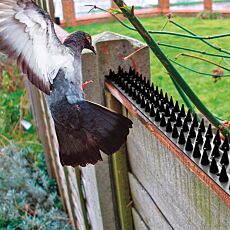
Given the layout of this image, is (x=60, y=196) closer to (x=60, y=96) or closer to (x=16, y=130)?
(x=16, y=130)

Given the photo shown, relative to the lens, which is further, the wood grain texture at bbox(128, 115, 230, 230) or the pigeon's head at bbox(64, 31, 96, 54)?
the pigeon's head at bbox(64, 31, 96, 54)

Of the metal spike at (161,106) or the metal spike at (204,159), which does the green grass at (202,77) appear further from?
the metal spike at (204,159)

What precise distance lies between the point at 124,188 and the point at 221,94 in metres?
0.50

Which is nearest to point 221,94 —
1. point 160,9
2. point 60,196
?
point 160,9

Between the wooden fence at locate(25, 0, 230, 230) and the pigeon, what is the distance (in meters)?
0.11

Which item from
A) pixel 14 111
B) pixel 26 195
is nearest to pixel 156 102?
pixel 26 195

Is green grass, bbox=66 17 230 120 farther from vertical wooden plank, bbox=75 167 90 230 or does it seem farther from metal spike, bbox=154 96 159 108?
vertical wooden plank, bbox=75 167 90 230

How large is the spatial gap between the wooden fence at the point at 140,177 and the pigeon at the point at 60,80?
110mm

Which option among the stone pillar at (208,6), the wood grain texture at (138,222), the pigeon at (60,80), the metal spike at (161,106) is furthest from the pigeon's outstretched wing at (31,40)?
the stone pillar at (208,6)

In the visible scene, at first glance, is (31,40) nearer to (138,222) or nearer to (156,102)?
(156,102)

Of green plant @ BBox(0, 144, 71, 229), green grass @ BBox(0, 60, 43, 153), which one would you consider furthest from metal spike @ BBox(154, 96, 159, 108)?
green grass @ BBox(0, 60, 43, 153)

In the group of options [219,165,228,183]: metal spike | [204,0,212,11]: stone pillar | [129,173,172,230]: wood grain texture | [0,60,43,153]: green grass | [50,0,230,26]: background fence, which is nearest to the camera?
[219,165,228,183]: metal spike

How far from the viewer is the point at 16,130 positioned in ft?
12.3

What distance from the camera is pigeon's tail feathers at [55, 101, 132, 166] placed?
601 millimetres
